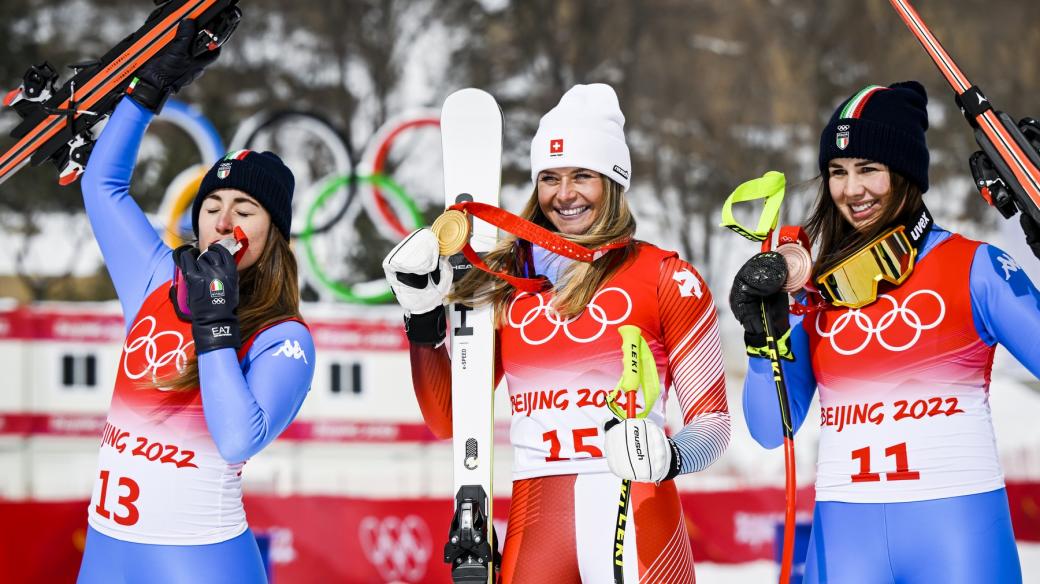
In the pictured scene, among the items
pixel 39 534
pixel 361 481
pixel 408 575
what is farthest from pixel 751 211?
pixel 39 534

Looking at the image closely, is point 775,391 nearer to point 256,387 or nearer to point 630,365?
point 630,365

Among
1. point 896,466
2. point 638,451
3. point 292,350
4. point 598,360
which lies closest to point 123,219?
point 292,350

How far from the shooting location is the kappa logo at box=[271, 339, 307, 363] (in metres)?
3.31

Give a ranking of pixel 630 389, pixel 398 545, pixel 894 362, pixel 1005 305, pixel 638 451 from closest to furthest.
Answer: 1. pixel 638 451
2. pixel 630 389
3. pixel 1005 305
4. pixel 894 362
5. pixel 398 545

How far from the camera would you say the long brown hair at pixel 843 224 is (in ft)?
10.9

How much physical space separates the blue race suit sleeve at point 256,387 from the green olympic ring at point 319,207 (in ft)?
36.3

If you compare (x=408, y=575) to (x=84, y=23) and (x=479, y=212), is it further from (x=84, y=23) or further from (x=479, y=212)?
(x=84, y=23)

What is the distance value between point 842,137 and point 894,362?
61cm

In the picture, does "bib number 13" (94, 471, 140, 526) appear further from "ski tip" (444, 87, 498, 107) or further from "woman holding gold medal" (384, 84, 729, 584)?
"ski tip" (444, 87, 498, 107)

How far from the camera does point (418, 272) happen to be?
320 cm

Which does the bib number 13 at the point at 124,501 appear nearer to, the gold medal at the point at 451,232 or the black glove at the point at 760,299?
the gold medal at the point at 451,232

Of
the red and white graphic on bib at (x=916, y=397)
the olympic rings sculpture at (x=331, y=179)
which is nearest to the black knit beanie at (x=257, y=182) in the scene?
the red and white graphic on bib at (x=916, y=397)

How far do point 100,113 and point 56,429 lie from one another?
952cm

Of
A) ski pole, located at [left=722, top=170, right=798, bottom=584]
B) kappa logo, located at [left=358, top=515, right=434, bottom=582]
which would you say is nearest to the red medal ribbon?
ski pole, located at [left=722, top=170, right=798, bottom=584]
